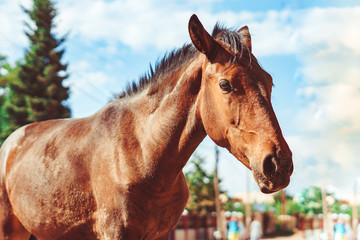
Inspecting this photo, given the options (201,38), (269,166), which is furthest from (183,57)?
(269,166)

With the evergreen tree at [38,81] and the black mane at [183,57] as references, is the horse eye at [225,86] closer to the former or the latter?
the black mane at [183,57]

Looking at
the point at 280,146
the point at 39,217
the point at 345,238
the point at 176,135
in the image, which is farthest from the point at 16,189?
the point at 345,238

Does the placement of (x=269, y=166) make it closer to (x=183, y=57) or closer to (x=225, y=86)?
(x=225, y=86)

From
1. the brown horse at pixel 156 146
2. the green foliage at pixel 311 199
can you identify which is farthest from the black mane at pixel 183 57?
the green foliage at pixel 311 199

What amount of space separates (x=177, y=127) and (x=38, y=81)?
24.1 meters

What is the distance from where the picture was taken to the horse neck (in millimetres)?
2711

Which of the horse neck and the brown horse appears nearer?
the brown horse

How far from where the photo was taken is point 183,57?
9.79 feet

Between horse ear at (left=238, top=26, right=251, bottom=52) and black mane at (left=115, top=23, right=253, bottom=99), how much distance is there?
3 cm

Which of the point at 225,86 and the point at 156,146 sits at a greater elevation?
the point at 225,86

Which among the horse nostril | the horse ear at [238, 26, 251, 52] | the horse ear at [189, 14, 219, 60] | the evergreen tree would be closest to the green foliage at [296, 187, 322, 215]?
the evergreen tree

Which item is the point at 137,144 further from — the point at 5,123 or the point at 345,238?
the point at 5,123

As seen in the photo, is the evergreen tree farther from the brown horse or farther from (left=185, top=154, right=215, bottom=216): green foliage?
the brown horse

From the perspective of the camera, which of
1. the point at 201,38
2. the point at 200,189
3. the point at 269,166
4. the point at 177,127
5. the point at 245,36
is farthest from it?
the point at 200,189
